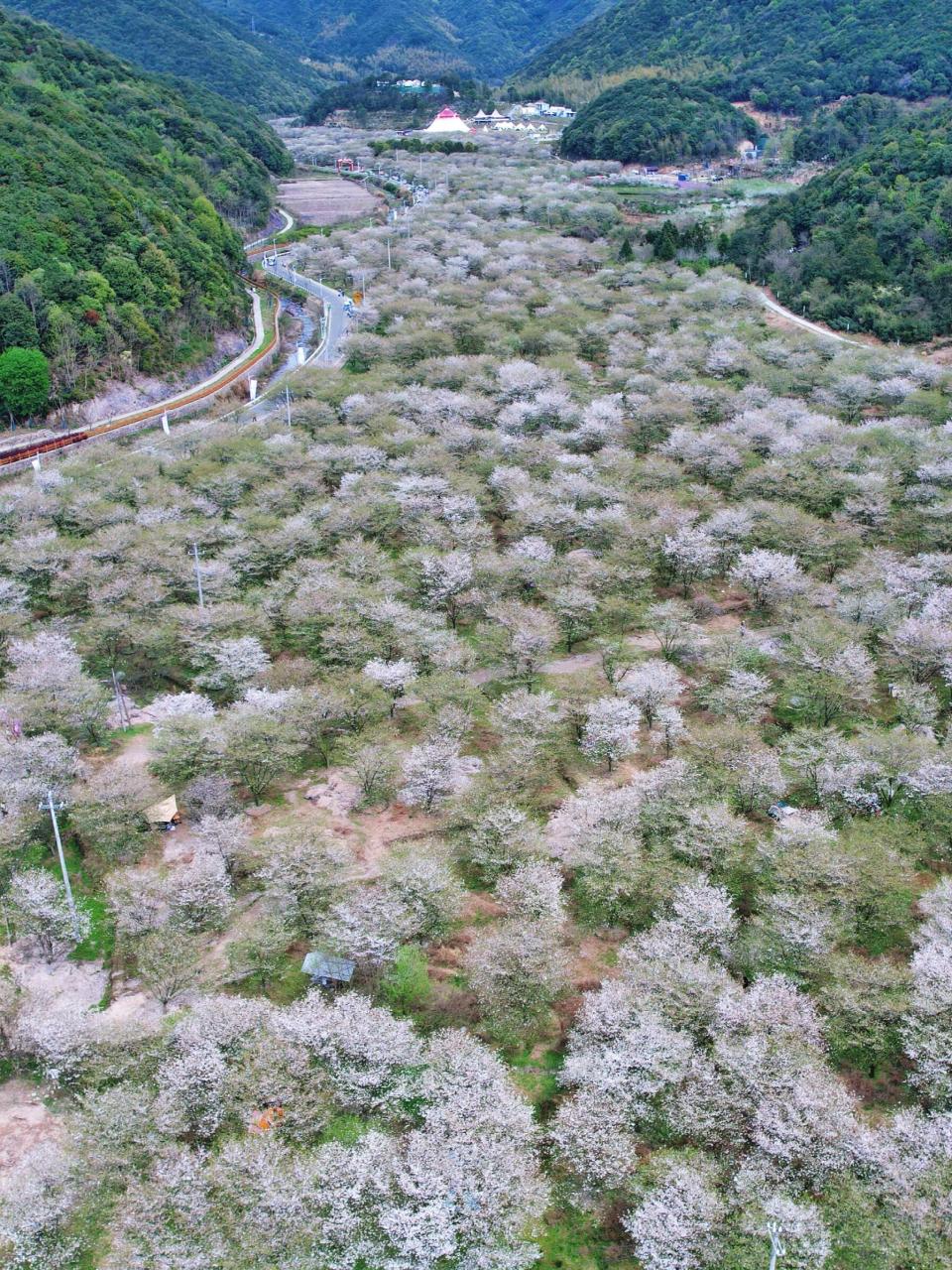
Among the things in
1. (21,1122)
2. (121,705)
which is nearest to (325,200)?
(121,705)

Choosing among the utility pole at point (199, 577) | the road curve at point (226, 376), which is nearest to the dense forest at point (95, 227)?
the road curve at point (226, 376)

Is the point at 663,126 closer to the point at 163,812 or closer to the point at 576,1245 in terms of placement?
the point at 163,812

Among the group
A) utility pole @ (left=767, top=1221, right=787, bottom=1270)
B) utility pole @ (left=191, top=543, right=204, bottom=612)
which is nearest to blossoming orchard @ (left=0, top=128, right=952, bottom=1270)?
utility pole @ (left=767, top=1221, right=787, bottom=1270)

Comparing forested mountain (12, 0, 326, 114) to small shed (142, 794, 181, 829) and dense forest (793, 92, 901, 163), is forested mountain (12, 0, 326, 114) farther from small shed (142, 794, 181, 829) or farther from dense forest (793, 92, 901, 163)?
small shed (142, 794, 181, 829)

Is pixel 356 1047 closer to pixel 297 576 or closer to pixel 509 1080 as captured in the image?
pixel 509 1080

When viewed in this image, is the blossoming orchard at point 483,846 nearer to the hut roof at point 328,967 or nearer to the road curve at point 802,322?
the hut roof at point 328,967

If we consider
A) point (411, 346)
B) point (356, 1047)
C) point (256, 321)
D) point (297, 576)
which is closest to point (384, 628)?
point (297, 576)
